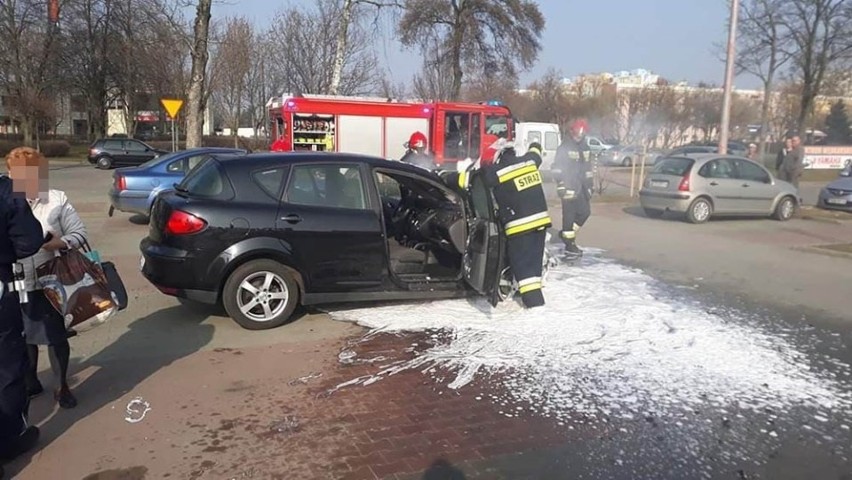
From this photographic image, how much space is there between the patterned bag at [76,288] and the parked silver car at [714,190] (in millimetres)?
12245

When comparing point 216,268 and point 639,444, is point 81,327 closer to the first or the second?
point 216,268

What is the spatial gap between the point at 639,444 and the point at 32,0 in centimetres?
4389

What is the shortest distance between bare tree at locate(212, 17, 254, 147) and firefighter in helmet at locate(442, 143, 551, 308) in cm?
3026

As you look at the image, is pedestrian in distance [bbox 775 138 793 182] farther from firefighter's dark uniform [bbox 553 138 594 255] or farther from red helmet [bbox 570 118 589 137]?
firefighter's dark uniform [bbox 553 138 594 255]

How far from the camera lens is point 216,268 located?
5750 millimetres

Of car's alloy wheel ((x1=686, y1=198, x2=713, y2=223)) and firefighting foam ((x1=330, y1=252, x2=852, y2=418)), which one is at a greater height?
car's alloy wheel ((x1=686, y1=198, x2=713, y2=223))

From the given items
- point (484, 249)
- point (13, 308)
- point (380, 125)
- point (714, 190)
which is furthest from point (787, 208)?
point (13, 308)

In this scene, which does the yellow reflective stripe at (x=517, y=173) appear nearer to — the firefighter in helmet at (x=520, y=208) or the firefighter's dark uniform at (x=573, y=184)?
the firefighter in helmet at (x=520, y=208)

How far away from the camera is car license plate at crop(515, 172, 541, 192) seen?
6.28 meters

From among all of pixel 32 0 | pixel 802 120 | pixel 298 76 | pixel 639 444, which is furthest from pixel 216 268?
pixel 32 0

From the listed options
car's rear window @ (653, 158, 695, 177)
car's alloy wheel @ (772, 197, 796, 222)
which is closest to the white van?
car's rear window @ (653, 158, 695, 177)

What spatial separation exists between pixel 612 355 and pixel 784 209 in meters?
11.6

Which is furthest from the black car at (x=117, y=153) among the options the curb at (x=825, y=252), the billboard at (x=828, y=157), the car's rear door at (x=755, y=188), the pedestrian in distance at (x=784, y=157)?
the billboard at (x=828, y=157)

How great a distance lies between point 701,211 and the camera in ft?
46.4
